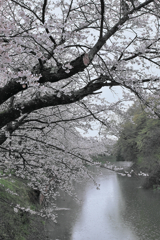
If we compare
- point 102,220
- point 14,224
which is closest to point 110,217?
point 102,220

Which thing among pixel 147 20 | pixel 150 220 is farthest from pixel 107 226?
pixel 147 20

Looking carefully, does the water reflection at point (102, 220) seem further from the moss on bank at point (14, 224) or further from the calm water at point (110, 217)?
the moss on bank at point (14, 224)

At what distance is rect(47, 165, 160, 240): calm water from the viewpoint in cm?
777

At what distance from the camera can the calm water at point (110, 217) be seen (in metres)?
7.77

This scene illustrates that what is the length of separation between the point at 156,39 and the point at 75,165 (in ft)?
11.7

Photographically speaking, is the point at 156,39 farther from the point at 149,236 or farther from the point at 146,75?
the point at 149,236

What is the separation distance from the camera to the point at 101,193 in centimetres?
1420

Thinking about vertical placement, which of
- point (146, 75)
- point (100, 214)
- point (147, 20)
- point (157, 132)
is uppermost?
point (157, 132)

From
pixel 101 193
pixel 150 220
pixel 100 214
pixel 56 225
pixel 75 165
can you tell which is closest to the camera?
pixel 75 165

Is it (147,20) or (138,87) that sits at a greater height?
(147,20)

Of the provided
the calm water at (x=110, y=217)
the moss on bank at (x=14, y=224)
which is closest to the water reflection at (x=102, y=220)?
the calm water at (x=110, y=217)

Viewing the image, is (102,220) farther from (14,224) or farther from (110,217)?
(14,224)

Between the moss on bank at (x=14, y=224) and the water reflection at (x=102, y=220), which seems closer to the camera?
the moss on bank at (x=14, y=224)

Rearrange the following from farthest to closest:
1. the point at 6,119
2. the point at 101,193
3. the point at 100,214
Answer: the point at 101,193, the point at 100,214, the point at 6,119
